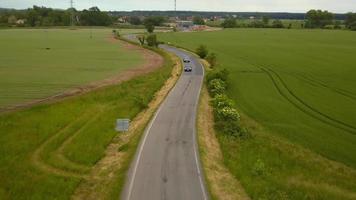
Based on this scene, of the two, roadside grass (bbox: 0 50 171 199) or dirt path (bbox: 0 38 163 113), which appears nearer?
roadside grass (bbox: 0 50 171 199)

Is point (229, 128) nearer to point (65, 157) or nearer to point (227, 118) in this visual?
point (227, 118)

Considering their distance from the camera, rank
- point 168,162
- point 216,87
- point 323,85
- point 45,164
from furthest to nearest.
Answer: point 323,85 → point 216,87 → point 45,164 → point 168,162

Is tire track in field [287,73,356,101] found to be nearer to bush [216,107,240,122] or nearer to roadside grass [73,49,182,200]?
bush [216,107,240,122]

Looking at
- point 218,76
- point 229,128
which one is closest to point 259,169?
point 229,128

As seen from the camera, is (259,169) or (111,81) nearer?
(259,169)

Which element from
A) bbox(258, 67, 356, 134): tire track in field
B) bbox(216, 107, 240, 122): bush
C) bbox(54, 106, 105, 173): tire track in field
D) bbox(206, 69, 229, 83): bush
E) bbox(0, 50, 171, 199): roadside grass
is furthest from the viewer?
bbox(206, 69, 229, 83): bush

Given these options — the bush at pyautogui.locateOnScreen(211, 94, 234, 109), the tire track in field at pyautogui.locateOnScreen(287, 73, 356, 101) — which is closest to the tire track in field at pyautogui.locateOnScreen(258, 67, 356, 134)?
the tire track in field at pyautogui.locateOnScreen(287, 73, 356, 101)
